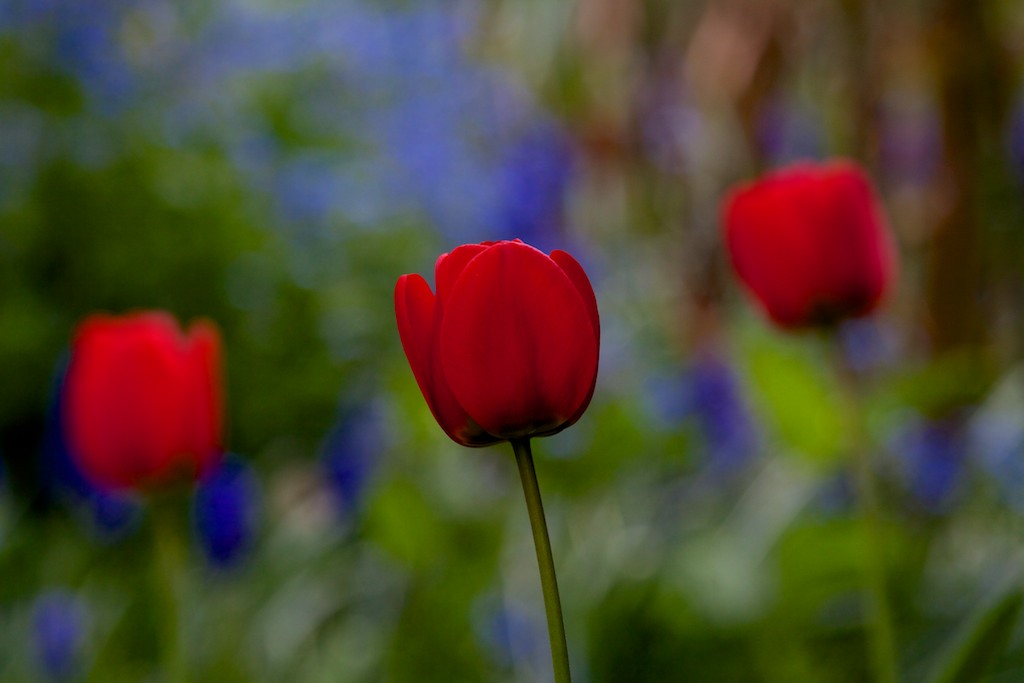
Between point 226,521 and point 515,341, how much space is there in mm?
856

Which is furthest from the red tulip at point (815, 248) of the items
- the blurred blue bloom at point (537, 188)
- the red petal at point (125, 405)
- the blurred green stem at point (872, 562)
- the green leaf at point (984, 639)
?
the blurred blue bloom at point (537, 188)

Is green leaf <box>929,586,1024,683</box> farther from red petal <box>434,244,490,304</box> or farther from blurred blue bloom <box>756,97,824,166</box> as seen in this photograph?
blurred blue bloom <box>756,97,824,166</box>

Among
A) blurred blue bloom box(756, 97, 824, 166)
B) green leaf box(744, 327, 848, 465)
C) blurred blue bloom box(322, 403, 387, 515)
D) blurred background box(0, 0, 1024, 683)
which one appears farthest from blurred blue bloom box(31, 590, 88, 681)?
blurred blue bloom box(756, 97, 824, 166)

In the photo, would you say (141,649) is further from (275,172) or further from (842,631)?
(275,172)

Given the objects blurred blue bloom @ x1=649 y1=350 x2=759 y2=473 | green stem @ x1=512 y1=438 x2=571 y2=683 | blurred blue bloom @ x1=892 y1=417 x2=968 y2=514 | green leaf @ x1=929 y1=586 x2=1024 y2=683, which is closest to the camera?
green stem @ x1=512 y1=438 x2=571 y2=683

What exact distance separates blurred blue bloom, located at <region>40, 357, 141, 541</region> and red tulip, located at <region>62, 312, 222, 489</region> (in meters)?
0.46

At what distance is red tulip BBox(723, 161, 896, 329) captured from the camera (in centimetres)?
49

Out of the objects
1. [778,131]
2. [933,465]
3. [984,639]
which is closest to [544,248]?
[778,131]

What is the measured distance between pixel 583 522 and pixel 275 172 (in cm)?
107

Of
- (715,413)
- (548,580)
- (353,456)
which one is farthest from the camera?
(353,456)

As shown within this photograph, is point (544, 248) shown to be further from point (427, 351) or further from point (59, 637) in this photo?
point (427, 351)

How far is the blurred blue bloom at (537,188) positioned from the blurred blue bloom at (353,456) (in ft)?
1.08

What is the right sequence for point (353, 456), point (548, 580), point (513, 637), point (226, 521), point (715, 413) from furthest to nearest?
1. point (353, 456)
2. point (715, 413)
3. point (226, 521)
4. point (513, 637)
5. point (548, 580)

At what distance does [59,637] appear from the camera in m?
0.88
